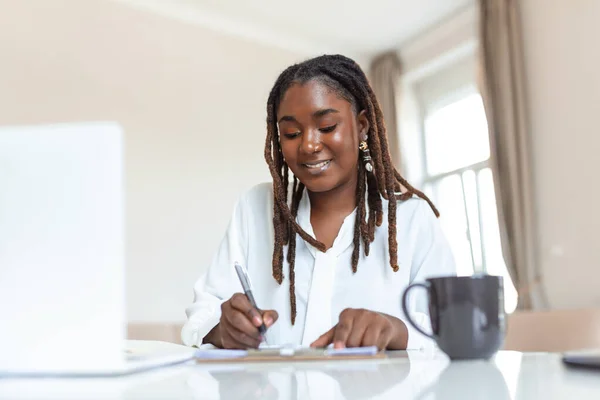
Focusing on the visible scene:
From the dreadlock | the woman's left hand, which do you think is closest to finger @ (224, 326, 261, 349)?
the woman's left hand

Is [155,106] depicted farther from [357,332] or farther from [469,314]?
[469,314]

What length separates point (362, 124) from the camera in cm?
145

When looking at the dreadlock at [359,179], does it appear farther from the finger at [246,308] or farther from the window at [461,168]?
the window at [461,168]

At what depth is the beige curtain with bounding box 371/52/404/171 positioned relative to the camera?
189 inches

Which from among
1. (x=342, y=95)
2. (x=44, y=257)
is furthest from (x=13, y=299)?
(x=342, y=95)

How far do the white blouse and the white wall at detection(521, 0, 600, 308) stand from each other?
231cm

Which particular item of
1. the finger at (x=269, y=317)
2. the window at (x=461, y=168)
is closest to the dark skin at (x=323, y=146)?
the finger at (x=269, y=317)

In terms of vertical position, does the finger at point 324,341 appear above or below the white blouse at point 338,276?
below

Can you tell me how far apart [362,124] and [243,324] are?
2.23 feet

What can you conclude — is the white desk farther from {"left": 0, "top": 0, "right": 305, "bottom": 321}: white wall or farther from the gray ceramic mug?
{"left": 0, "top": 0, "right": 305, "bottom": 321}: white wall

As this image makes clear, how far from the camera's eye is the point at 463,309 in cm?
69

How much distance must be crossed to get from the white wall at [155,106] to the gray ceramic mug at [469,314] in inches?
136

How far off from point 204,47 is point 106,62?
75cm

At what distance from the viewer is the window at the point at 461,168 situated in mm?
4191
